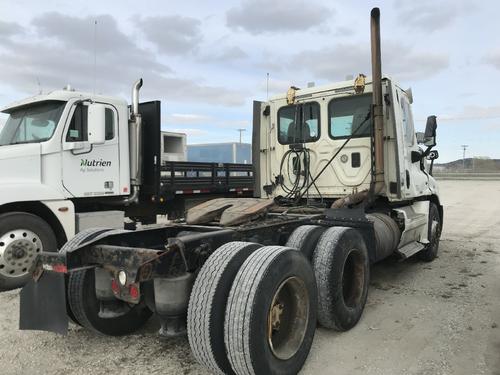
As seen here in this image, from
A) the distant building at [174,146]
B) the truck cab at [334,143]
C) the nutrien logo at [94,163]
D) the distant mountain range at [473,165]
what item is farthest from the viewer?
the distant mountain range at [473,165]

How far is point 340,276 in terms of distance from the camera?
4.04m

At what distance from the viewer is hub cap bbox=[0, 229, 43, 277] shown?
5590mm

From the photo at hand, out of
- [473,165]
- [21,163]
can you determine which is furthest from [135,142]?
[473,165]

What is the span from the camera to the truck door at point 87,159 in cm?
658

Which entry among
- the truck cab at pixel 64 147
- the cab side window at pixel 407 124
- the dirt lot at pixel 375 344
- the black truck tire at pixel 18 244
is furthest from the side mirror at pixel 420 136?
the black truck tire at pixel 18 244

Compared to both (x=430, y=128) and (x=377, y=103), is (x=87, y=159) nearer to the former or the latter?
(x=377, y=103)

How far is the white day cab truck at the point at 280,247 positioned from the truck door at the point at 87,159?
2.19 metres

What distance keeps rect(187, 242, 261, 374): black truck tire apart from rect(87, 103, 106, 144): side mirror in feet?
13.4

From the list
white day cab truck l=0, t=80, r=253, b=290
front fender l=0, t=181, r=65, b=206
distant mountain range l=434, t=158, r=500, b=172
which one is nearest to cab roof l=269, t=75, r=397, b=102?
white day cab truck l=0, t=80, r=253, b=290

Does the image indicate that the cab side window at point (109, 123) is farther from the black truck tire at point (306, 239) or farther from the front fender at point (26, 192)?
the black truck tire at point (306, 239)

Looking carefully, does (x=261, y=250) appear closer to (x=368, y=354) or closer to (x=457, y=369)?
(x=368, y=354)

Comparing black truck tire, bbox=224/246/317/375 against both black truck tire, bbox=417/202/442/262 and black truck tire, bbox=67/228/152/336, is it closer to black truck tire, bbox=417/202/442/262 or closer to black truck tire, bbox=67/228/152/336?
black truck tire, bbox=67/228/152/336

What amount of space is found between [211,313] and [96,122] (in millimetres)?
4415

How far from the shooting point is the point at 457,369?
337cm
